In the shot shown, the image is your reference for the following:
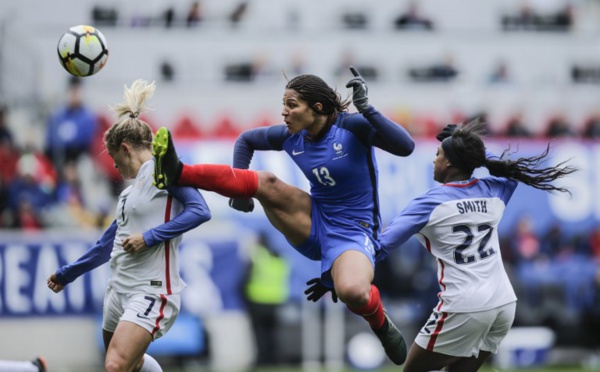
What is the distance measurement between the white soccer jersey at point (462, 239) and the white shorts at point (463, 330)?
5cm

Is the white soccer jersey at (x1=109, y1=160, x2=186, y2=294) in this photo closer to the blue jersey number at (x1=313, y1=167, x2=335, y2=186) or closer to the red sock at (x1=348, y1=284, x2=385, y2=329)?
the blue jersey number at (x1=313, y1=167, x2=335, y2=186)

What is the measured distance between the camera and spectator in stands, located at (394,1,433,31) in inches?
819

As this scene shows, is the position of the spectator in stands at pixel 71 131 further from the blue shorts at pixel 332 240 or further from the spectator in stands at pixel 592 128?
the blue shorts at pixel 332 240

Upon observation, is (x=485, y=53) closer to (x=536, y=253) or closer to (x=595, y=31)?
(x=595, y=31)

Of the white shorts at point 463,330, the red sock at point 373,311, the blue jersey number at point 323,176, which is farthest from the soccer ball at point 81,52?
the white shorts at point 463,330

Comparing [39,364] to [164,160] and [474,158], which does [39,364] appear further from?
[474,158]

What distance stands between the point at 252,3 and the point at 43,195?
7.85 meters

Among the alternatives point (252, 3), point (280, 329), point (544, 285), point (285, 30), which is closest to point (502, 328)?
point (280, 329)

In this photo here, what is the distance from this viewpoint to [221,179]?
23.4ft

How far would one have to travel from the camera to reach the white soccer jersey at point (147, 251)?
715cm

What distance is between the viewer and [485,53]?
20750mm

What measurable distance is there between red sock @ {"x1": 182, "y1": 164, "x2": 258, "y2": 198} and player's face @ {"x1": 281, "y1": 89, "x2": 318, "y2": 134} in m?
0.53

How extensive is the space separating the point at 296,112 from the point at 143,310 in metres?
1.77

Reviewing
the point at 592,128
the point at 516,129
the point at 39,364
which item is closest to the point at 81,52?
the point at 39,364
